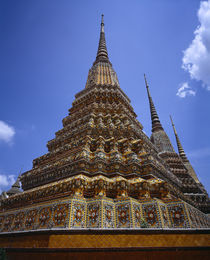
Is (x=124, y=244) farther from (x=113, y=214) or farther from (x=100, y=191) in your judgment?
(x=100, y=191)

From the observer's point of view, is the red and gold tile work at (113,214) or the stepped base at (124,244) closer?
the stepped base at (124,244)

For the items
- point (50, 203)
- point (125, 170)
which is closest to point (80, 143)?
point (125, 170)

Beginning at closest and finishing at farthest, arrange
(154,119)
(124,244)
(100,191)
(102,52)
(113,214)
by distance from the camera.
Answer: (124,244) < (113,214) < (100,191) < (102,52) < (154,119)

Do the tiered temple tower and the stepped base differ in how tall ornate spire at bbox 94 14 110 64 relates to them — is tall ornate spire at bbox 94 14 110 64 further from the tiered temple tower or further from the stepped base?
the stepped base

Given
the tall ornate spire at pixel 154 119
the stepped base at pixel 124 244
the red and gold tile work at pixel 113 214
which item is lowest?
the stepped base at pixel 124 244

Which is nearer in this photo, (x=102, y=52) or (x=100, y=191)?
(x=100, y=191)

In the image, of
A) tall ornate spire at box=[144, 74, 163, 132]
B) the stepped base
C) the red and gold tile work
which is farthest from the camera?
tall ornate spire at box=[144, 74, 163, 132]

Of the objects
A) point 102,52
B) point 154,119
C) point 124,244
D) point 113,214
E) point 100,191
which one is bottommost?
point 124,244

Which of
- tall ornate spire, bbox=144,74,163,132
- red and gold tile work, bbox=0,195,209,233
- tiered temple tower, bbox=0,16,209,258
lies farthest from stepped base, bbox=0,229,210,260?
tall ornate spire, bbox=144,74,163,132

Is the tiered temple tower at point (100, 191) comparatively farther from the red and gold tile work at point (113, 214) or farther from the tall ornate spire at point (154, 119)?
the tall ornate spire at point (154, 119)

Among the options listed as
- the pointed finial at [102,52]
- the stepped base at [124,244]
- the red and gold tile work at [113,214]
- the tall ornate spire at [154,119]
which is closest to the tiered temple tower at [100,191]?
the red and gold tile work at [113,214]

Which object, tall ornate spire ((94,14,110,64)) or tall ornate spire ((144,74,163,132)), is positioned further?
tall ornate spire ((144,74,163,132))

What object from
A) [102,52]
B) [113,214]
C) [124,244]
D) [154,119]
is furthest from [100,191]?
[154,119]

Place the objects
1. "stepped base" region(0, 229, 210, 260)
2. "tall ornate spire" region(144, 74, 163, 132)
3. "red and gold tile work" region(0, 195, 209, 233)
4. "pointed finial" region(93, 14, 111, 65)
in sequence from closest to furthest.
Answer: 1. "stepped base" region(0, 229, 210, 260)
2. "red and gold tile work" region(0, 195, 209, 233)
3. "pointed finial" region(93, 14, 111, 65)
4. "tall ornate spire" region(144, 74, 163, 132)
